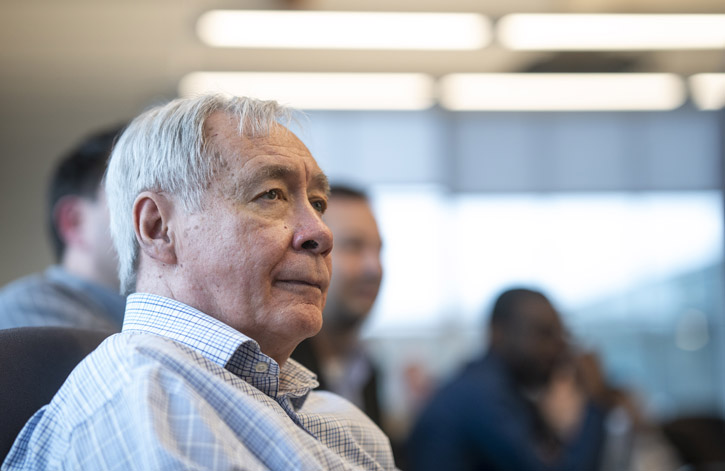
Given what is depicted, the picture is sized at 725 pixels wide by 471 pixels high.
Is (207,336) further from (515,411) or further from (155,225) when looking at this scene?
(515,411)

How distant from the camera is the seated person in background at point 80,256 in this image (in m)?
1.84

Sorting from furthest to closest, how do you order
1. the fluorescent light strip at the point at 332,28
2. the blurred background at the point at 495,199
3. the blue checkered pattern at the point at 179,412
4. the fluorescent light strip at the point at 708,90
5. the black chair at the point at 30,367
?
the blurred background at the point at 495,199, the fluorescent light strip at the point at 708,90, the fluorescent light strip at the point at 332,28, the black chair at the point at 30,367, the blue checkered pattern at the point at 179,412

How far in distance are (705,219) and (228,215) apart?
6604 millimetres

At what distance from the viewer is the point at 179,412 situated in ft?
2.91

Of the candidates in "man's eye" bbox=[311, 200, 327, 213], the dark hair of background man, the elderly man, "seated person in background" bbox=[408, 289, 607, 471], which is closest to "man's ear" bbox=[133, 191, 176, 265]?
the elderly man

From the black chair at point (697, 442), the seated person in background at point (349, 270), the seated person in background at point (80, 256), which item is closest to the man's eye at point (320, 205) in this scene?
the seated person in background at point (80, 256)

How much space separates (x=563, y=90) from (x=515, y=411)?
3401 mm

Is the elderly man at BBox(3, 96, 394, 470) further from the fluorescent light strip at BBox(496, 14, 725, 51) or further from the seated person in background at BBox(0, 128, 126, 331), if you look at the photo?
the fluorescent light strip at BBox(496, 14, 725, 51)

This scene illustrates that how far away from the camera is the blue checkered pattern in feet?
2.83

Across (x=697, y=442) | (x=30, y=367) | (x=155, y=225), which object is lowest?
(x=697, y=442)

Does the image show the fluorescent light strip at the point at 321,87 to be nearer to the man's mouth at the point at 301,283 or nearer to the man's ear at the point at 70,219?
the man's ear at the point at 70,219

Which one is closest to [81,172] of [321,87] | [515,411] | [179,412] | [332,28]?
[179,412]

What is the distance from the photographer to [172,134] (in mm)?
1165

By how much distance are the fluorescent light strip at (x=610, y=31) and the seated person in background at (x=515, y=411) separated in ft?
5.19
